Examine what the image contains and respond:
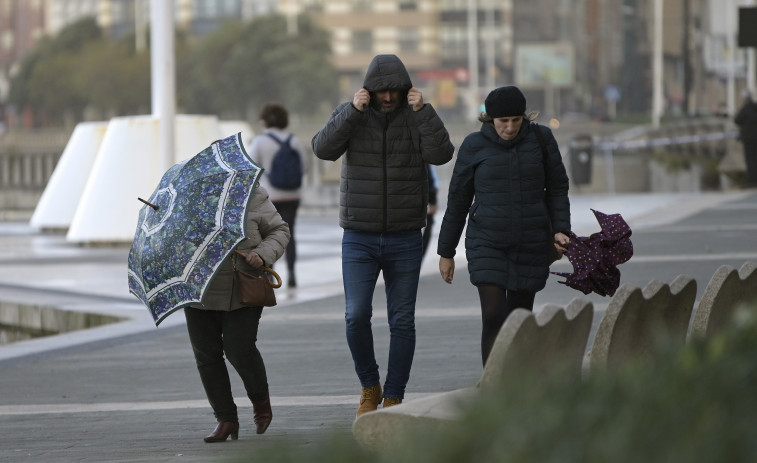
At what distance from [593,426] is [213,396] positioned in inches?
190

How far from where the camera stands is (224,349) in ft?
24.2

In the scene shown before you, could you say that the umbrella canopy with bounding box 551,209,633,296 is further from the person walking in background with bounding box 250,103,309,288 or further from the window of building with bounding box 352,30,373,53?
the window of building with bounding box 352,30,373,53

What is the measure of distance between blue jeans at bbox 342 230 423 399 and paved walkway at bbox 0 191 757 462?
32 centimetres

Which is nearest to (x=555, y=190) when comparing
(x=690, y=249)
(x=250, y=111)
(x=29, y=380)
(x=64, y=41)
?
(x=29, y=380)

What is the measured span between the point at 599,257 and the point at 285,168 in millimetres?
7391

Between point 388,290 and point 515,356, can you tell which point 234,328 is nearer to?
point 388,290

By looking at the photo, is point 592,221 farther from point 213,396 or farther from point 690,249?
point 213,396

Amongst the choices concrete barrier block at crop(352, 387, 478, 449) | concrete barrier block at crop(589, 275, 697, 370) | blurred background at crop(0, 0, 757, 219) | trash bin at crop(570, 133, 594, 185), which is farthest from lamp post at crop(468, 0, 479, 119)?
concrete barrier block at crop(352, 387, 478, 449)

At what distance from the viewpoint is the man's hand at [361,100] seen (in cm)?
735

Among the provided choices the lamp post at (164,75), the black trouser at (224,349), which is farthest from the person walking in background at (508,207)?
the lamp post at (164,75)

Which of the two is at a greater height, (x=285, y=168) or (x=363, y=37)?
(x=363, y=37)

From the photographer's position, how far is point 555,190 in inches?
295

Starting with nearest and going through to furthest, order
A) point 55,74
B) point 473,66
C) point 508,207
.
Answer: point 508,207
point 55,74
point 473,66

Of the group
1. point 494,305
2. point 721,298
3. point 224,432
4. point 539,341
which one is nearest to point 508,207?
point 494,305
